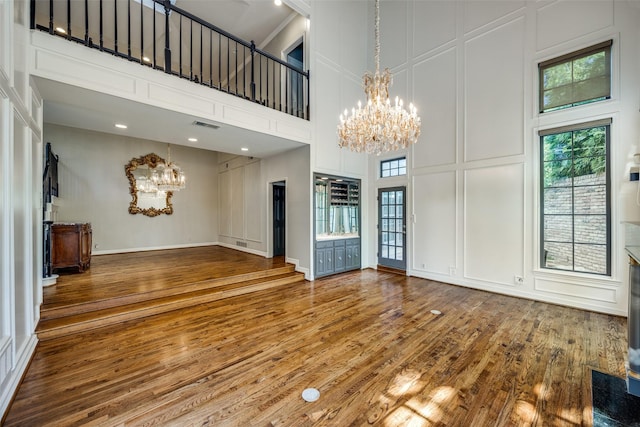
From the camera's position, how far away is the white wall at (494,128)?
12.3ft

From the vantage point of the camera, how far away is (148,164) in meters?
7.83

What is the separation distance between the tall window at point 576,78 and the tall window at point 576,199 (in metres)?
0.46

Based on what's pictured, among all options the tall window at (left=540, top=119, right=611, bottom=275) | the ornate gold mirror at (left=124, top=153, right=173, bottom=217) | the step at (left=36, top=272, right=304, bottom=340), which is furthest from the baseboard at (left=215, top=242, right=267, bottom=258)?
the tall window at (left=540, top=119, right=611, bottom=275)

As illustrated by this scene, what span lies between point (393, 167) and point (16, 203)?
619 cm

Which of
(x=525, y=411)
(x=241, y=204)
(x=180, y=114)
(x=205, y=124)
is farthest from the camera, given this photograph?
(x=241, y=204)

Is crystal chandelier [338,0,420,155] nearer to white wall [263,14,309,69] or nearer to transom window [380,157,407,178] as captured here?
transom window [380,157,407,178]

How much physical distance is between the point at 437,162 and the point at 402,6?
3.90 m

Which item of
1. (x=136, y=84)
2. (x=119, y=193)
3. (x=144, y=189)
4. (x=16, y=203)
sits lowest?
(x=16, y=203)

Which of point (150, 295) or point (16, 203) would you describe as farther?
point (150, 295)

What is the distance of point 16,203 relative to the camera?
222 cm

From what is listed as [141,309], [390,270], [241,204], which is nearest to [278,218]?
[241,204]

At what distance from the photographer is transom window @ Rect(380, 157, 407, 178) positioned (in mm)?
6176

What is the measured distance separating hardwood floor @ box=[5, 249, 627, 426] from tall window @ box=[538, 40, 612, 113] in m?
3.33

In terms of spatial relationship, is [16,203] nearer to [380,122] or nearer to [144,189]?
[380,122]
